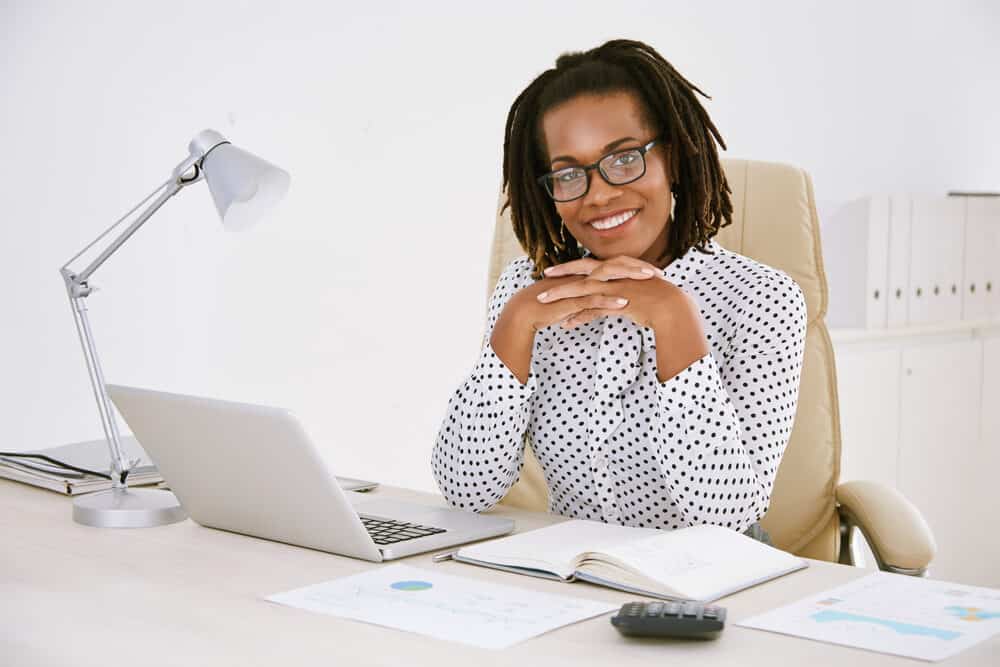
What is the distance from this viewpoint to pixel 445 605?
91cm

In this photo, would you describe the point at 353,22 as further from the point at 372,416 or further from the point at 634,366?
the point at 634,366

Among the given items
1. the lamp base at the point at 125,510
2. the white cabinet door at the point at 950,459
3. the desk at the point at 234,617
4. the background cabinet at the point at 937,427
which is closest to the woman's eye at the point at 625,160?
the desk at the point at 234,617

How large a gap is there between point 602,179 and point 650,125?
4.2 inches

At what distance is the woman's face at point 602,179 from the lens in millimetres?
1374

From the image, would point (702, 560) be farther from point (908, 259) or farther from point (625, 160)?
point (908, 259)

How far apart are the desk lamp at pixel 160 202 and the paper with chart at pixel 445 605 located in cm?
35

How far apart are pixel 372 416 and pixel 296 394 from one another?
0.66 ft

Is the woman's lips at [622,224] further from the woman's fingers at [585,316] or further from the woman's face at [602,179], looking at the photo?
the woman's fingers at [585,316]

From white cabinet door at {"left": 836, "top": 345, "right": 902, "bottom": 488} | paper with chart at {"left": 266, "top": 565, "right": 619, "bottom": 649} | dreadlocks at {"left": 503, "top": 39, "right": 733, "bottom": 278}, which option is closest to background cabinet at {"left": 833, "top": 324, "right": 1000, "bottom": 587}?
white cabinet door at {"left": 836, "top": 345, "right": 902, "bottom": 488}

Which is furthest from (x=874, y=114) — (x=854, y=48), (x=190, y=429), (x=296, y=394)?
(x=190, y=429)

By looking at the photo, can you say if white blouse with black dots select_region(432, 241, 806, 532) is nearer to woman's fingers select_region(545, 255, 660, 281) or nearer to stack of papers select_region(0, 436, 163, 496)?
woman's fingers select_region(545, 255, 660, 281)

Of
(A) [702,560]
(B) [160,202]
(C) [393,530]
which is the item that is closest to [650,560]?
(A) [702,560]

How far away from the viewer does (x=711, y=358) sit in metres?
1.26

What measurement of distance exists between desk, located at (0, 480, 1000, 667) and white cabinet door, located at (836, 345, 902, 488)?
1969mm
